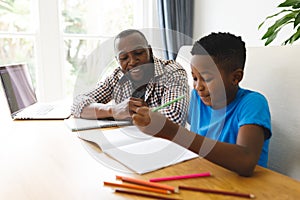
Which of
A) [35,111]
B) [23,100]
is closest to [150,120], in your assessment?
[35,111]

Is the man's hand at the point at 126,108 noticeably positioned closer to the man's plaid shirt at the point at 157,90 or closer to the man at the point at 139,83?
the man at the point at 139,83

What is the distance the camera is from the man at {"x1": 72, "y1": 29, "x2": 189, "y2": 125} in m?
1.24

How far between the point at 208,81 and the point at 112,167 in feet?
1.27

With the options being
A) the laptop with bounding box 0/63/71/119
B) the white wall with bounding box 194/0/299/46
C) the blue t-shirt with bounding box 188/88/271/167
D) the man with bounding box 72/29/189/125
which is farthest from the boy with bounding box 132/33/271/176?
the white wall with bounding box 194/0/299/46

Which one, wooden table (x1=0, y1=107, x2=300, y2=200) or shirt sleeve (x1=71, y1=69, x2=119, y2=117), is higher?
shirt sleeve (x1=71, y1=69, x2=119, y2=117)

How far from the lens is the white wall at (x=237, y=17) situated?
86.2 inches

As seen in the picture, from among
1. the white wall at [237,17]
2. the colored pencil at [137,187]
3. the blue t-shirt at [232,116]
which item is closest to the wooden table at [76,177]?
the colored pencil at [137,187]

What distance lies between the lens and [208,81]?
3.02 ft

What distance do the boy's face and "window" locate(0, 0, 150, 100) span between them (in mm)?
1890

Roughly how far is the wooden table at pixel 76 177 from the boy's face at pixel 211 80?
0.24m

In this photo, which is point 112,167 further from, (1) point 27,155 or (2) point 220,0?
(2) point 220,0

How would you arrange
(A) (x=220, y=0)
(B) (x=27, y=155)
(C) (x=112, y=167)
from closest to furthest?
(C) (x=112, y=167), (B) (x=27, y=155), (A) (x=220, y=0)

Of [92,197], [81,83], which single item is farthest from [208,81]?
[81,83]

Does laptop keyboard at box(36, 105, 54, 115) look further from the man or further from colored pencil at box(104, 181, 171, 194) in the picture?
colored pencil at box(104, 181, 171, 194)
